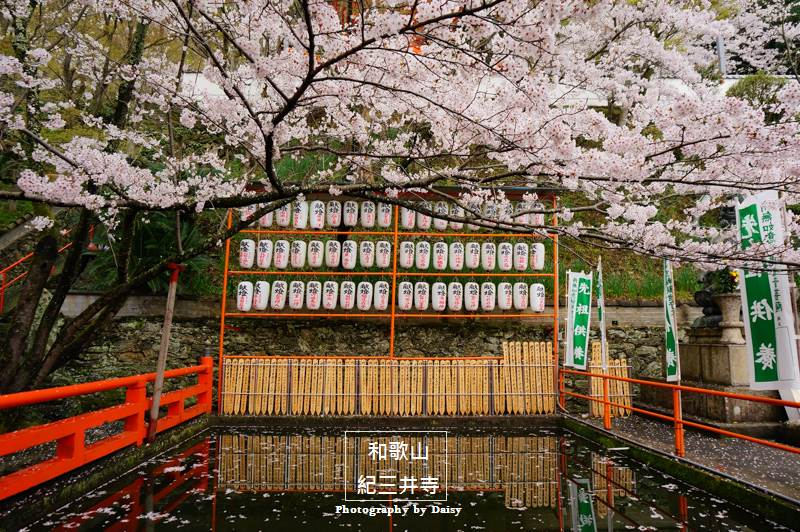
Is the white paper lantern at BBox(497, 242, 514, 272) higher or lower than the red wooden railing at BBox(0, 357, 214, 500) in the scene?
higher

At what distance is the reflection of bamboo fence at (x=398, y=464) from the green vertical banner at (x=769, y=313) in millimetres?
2912

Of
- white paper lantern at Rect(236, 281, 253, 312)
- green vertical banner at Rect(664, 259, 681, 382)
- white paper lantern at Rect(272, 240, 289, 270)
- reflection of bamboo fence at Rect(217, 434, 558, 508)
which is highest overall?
white paper lantern at Rect(272, 240, 289, 270)

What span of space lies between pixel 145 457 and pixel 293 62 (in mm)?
5141

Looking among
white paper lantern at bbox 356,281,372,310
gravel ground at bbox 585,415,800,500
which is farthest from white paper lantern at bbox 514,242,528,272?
gravel ground at bbox 585,415,800,500

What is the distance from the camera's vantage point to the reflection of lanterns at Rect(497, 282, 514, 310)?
9508 millimetres

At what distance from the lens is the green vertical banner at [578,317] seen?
8953 millimetres

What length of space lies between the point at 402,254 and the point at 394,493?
17.4 feet

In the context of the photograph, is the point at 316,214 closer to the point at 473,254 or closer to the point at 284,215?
the point at 284,215

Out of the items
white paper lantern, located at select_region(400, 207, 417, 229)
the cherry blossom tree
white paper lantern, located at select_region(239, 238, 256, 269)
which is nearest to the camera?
the cherry blossom tree

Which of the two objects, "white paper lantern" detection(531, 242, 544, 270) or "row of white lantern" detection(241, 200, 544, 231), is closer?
"row of white lantern" detection(241, 200, 544, 231)

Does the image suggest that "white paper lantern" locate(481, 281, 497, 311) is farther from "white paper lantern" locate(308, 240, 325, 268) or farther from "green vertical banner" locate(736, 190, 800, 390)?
"green vertical banner" locate(736, 190, 800, 390)

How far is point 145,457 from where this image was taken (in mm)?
6113

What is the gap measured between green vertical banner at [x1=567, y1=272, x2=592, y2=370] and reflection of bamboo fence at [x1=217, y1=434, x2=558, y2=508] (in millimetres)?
1616

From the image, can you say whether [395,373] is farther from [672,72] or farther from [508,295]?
[672,72]
